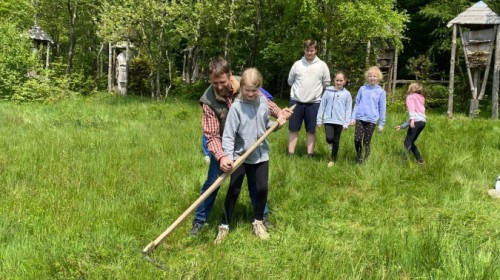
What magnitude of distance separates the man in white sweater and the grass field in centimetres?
43

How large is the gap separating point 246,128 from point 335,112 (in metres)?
3.13

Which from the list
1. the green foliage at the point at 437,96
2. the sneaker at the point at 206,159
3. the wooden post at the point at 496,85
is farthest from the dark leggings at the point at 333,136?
the green foliage at the point at 437,96

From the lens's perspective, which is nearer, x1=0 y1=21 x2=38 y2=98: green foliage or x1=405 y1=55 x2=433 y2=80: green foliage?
x1=0 y1=21 x2=38 y2=98: green foliage

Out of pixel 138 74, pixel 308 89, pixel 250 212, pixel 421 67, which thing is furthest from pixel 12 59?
pixel 421 67

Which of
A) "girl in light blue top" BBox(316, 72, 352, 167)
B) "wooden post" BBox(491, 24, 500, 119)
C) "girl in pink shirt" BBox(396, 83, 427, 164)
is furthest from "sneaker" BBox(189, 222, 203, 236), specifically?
"wooden post" BBox(491, 24, 500, 119)

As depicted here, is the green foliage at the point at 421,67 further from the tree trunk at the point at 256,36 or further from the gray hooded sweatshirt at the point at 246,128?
the gray hooded sweatshirt at the point at 246,128

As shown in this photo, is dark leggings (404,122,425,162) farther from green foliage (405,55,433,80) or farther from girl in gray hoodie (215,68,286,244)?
green foliage (405,55,433,80)

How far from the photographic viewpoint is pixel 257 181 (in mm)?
4023

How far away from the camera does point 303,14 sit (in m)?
16.2

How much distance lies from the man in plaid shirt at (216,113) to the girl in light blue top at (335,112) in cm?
274

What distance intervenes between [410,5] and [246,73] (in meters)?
25.1

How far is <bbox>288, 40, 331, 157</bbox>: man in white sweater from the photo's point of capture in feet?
22.3

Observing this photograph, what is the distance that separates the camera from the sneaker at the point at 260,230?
3.98m

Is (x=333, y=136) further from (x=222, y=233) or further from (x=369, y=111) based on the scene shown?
(x=222, y=233)
